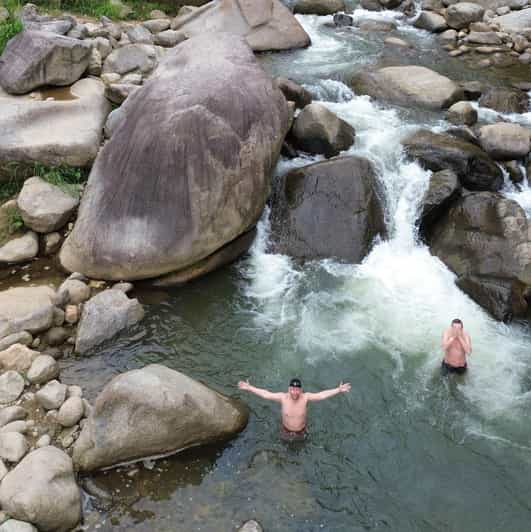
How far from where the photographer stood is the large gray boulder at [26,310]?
25.4ft

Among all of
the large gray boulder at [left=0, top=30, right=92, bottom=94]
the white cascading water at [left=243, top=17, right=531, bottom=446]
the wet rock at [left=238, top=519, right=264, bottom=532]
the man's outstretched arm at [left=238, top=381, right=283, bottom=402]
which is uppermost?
the large gray boulder at [left=0, top=30, right=92, bottom=94]

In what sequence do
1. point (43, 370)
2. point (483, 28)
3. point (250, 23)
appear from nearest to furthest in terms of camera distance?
point (43, 370) < point (250, 23) < point (483, 28)

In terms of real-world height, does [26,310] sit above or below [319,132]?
below

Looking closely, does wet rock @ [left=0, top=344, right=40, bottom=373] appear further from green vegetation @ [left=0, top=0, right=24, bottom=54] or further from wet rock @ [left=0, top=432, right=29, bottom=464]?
green vegetation @ [left=0, top=0, right=24, bottom=54]

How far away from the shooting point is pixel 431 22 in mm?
A: 17266

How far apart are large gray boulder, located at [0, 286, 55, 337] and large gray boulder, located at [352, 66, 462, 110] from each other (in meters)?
8.38

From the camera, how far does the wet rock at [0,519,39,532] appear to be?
5461 mm

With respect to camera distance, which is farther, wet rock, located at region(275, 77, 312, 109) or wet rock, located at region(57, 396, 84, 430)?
wet rock, located at region(275, 77, 312, 109)

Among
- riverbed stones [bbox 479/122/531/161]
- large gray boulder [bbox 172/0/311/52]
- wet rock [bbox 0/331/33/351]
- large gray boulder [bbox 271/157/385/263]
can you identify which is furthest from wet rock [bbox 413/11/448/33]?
wet rock [bbox 0/331/33/351]

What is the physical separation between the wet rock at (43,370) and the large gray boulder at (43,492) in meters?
1.24

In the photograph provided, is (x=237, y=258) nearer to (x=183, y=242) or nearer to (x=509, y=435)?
(x=183, y=242)

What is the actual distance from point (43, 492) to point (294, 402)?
8.99 ft

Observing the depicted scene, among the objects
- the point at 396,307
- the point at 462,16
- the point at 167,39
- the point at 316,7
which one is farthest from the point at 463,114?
the point at 316,7

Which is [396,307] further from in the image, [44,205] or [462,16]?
[462,16]
